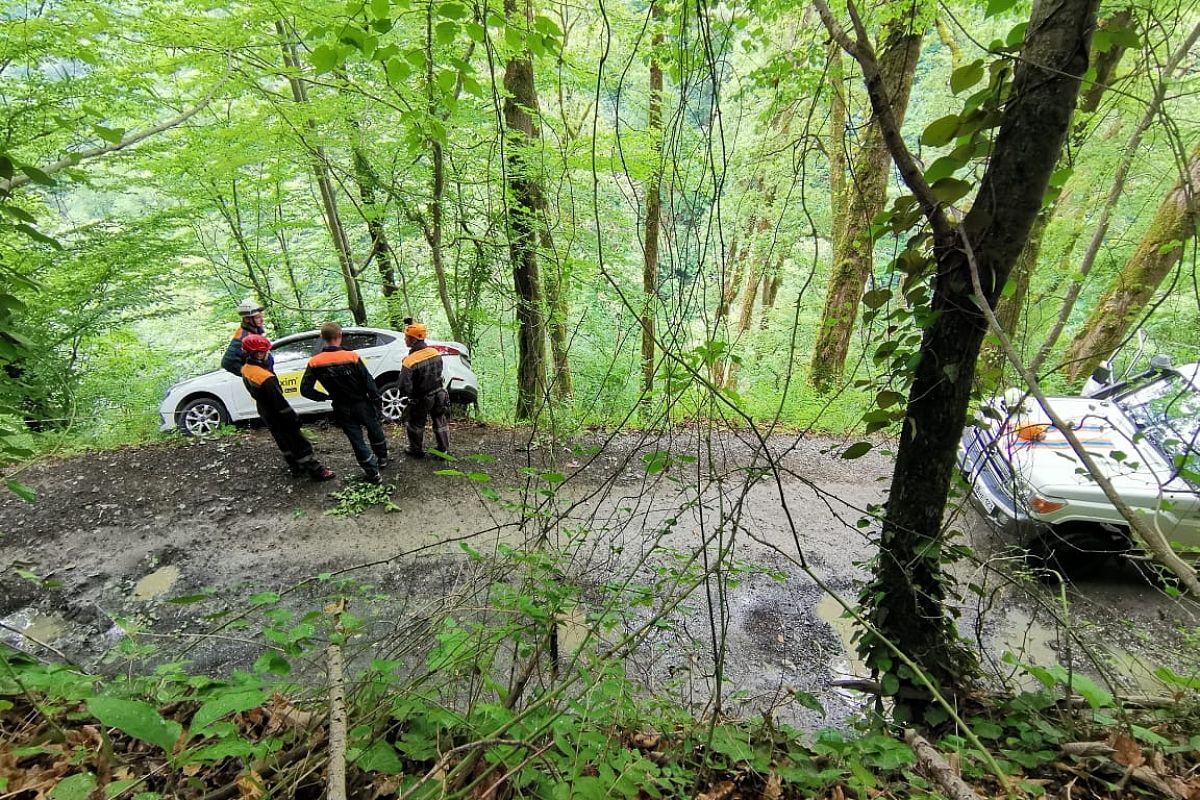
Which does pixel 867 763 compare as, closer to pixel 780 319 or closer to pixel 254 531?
pixel 254 531

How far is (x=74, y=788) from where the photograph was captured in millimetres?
1334

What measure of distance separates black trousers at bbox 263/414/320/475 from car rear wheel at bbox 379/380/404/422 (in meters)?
1.74

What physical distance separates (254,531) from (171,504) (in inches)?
49.3

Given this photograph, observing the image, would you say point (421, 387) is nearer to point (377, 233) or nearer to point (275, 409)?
point (275, 409)

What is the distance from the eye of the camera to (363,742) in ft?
5.52

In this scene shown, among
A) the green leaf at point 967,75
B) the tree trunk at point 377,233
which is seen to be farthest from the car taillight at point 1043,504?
the tree trunk at point 377,233

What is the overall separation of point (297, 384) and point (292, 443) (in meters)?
2.02

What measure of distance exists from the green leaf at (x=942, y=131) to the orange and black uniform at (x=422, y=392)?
5192 mm

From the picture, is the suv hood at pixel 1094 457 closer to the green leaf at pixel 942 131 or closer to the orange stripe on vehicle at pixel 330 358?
the green leaf at pixel 942 131

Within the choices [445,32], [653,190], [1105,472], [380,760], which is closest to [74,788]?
[380,760]

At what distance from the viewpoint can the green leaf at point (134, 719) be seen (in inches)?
47.3

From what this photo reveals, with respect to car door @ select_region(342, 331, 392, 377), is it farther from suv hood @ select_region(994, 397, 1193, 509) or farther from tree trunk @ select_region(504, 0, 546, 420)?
suv hood @ select_region(994, 397, 1193, 509)

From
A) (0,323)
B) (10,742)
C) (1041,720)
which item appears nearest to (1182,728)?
(1041,720)

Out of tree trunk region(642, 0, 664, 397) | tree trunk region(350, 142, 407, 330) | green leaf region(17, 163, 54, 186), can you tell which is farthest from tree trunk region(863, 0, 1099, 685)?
tree trunk region(350, 142, 407, 330)
